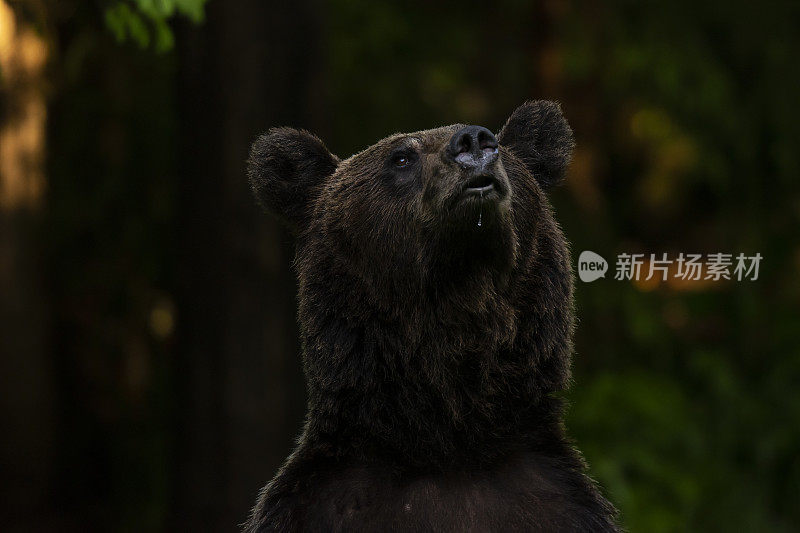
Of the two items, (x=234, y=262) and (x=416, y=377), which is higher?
(x=234, y=262)

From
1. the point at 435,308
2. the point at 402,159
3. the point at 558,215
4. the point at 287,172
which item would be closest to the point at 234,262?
the point at 558,215

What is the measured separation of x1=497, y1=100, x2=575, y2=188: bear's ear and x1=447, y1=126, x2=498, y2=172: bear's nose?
1.57ft

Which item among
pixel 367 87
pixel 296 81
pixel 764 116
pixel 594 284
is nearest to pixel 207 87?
pixel 296 81

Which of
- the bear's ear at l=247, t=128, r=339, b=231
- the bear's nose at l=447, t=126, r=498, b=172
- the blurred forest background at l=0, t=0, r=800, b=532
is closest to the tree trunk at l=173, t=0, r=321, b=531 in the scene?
the blurred forest background at l=0, t=0, r=800, b=532

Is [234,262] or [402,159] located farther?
[234,262]

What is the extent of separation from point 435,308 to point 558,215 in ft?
15.1

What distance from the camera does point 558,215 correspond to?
7449 mm

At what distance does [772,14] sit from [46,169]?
22.0ft

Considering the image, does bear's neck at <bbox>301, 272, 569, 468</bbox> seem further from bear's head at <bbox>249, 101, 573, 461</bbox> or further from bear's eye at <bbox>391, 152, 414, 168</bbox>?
bear's eye at <bbox>391, 152, 414, 168</bbox>

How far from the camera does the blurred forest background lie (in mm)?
7504

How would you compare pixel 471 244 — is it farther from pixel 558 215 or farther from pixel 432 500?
pixel 558 215

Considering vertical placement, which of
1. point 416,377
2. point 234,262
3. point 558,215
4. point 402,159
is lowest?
point 416,377

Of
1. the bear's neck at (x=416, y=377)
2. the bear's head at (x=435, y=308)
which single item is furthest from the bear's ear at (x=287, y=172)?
the bear's neck at (x=416, y=377)

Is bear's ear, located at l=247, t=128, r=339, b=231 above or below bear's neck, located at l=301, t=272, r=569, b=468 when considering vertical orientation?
above
